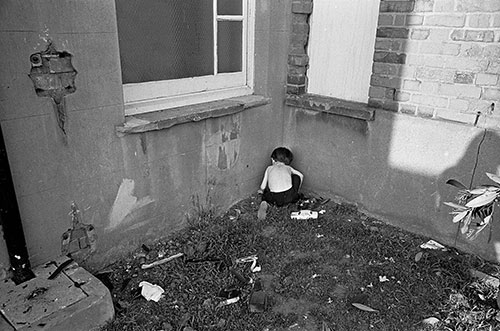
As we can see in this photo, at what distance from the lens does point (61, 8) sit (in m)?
2.36

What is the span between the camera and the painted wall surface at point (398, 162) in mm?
3115

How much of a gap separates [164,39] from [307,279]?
2.14 m

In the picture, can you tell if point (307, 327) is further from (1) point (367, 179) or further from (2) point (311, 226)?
(1) point (367, 179)

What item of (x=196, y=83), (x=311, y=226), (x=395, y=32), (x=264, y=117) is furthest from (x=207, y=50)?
(x=311, y=226)

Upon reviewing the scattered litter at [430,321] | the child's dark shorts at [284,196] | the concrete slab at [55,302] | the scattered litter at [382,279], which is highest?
the concrete slab at [55,302]

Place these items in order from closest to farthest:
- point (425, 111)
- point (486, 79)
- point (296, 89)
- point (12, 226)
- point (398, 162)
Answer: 1. point (12, 226)
2. point (486, 79)
3. point (425, 111)
4. point (398, 162)
5. point (296, 89)

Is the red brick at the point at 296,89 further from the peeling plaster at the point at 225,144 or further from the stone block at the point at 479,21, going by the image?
the stone block at the point at 479,21

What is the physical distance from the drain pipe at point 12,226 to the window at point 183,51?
96cm

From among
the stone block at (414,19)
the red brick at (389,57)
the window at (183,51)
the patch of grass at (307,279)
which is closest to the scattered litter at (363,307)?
the patch of grass at (307,279)

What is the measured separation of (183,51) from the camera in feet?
10.7

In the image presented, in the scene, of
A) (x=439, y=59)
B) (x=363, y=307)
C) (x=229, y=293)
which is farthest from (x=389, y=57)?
(x=229, y=293)

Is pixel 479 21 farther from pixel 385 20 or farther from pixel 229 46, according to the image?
pixel 229 46

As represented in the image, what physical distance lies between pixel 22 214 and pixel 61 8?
1.28m

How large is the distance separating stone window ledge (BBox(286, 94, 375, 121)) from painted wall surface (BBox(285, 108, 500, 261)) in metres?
0.07
